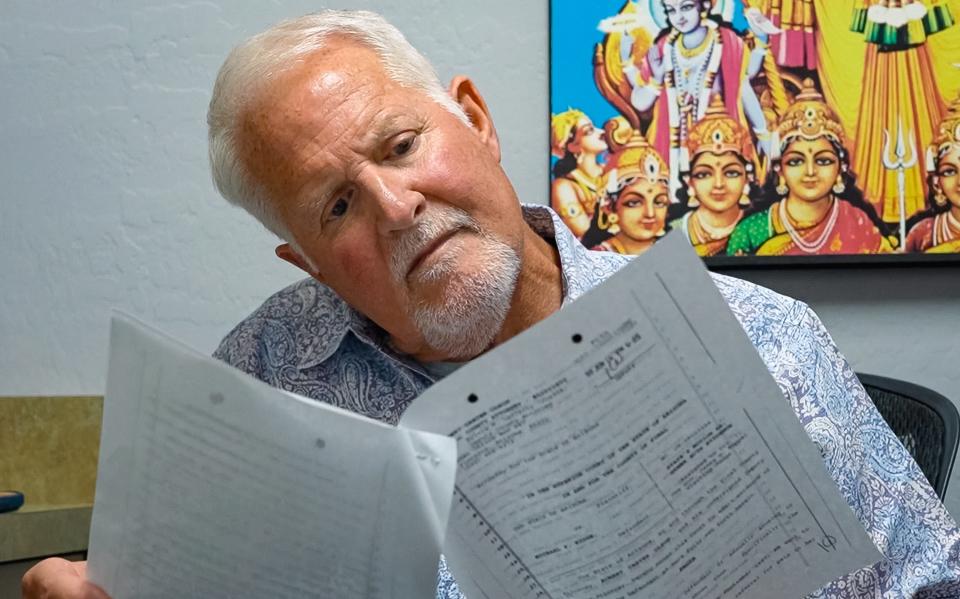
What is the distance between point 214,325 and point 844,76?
1088 mm

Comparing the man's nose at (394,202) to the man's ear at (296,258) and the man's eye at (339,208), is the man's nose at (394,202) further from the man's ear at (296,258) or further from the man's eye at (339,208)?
the man's ear at (296,258)

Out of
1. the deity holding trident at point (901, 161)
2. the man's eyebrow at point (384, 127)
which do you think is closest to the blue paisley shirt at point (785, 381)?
the man's eyebrow at point (384, 127)

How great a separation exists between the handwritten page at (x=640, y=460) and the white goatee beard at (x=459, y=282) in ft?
1.13

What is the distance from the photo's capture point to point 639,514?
68 centimetres

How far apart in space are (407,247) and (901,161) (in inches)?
37.2

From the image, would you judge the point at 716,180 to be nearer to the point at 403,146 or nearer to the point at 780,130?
the point at 780,130

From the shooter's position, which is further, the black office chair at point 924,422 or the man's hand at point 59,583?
the black office chair at point 924,422

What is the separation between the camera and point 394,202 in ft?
3.29

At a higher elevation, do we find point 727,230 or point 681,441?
point 681,441

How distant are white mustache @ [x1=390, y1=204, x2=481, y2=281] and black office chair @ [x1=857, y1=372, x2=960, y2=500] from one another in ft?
1.68

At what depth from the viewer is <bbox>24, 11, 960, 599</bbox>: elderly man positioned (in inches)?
36.6

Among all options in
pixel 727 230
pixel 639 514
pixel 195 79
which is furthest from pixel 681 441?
pixel 195 79

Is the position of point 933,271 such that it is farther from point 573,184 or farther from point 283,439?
point 283,439

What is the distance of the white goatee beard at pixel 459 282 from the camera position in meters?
1.00
